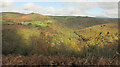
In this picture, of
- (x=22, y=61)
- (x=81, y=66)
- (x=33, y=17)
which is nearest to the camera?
(x=81, y=66)

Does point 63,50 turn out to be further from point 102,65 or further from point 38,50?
point 102,65

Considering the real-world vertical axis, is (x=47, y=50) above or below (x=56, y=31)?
below

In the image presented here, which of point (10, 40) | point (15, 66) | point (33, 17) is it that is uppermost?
point (33, 17)

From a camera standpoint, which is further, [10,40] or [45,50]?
[10,40]

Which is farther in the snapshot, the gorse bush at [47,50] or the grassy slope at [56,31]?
the grassy slope at [56,31]

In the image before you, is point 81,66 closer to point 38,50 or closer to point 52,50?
point 52,50

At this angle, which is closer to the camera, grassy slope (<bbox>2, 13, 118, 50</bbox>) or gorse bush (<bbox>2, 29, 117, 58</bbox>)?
gorse bush (<bbox>2, 29, 117, 58</bbox>)

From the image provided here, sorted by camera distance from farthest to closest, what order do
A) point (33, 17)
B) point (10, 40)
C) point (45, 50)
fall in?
1. point (33, 17)
2. point (10, 40)
3. point (45, 50)

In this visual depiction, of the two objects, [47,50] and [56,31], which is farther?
[56,31]

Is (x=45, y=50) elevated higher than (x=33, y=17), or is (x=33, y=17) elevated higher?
(x=33, y=17)

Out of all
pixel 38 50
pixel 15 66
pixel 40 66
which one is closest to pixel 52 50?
pixel 38 50
